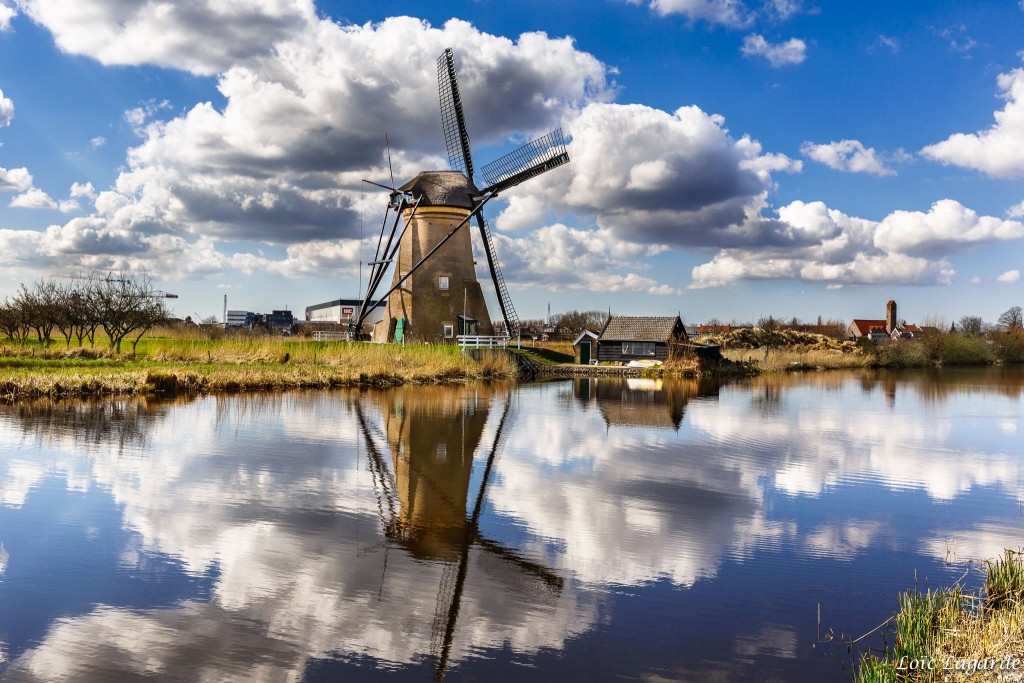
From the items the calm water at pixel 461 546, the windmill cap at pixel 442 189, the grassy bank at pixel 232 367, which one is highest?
the windmill cap at pixel 442 189

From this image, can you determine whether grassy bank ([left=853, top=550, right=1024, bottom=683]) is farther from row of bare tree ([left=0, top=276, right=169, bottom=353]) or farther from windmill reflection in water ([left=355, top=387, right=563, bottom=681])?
row of bare tree ([left=0, top=276, right=169, bottom=353])

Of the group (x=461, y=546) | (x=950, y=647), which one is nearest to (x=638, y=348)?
(x=461, y=546)

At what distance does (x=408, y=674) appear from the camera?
397 centimetres

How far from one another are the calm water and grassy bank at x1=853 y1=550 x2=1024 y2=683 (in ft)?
1.17

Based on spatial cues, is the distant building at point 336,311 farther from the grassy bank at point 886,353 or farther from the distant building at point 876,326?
the distant building at point 876,326

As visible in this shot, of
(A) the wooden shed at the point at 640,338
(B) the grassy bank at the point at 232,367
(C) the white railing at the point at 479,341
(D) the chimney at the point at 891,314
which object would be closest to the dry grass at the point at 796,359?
(A) the wooden shed at the point at 640,338

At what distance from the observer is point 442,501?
25.6 ft

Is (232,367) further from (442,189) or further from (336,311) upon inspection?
(336,311)

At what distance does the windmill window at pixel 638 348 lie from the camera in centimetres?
3828

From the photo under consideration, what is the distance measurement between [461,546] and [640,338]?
32881 millimetres

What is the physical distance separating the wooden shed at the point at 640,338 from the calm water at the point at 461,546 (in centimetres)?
2443

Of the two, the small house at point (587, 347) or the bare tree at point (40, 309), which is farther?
the small house at point (587, 347)

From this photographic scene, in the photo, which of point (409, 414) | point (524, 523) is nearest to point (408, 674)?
point (524, 523)

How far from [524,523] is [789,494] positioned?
353cm
